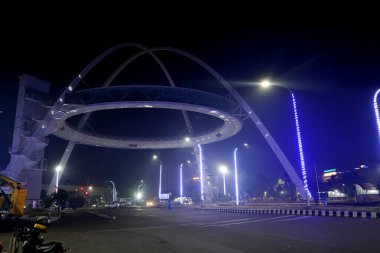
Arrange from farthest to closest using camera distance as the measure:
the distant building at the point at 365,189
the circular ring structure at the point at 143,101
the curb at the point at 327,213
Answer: the distant building at the point at 365,189
the circular ring structure at the point at 143,101
the curb at the point at 327,213

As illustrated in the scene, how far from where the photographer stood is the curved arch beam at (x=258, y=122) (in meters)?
53.3

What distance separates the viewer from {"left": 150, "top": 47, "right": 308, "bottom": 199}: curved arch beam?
175ft

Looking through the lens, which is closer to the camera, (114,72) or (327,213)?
(327,213)

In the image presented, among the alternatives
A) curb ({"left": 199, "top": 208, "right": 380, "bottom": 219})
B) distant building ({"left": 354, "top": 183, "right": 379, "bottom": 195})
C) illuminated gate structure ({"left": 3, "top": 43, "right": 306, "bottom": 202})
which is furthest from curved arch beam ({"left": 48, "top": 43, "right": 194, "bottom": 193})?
curb ({"left": 199, "top": 208, "right": 380, "bottom": 219})

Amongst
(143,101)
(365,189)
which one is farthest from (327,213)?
(365,189)

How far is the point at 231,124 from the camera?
5691cm

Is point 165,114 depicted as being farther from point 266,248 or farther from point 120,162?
point 266,248

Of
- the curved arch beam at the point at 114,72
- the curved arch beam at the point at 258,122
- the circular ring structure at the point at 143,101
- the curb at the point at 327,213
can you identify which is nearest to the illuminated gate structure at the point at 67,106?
the circular ring structure at the point at 143,101

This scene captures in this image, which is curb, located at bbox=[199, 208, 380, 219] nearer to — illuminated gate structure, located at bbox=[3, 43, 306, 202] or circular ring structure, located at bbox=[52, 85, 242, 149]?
circular ring structure, located at bbox=[52, 85, 242, 149]

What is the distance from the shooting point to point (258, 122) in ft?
186

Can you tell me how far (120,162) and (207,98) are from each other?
55.1m

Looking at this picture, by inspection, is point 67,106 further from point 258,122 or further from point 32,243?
point 32,243

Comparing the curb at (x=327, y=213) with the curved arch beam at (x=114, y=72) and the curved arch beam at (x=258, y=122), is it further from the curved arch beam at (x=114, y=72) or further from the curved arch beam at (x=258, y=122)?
the curved arch beam at (x=114, y=72)

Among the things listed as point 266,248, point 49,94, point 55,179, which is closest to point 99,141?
point 55,179
